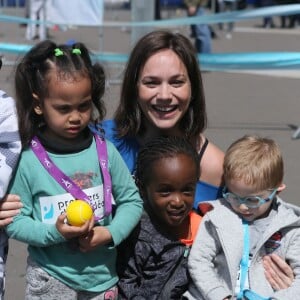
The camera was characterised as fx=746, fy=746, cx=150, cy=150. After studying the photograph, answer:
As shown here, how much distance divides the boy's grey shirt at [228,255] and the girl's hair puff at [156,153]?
0.76 feet

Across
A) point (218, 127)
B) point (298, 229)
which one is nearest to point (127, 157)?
point (298, 229)

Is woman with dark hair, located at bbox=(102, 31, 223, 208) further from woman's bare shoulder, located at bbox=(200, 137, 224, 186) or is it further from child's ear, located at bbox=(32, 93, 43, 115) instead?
child's ear, located at bbox=(32, 93, 43, 115)

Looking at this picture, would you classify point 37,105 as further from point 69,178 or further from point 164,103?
point 164,103

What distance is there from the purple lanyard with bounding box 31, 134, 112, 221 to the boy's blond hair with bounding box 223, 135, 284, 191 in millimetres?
497

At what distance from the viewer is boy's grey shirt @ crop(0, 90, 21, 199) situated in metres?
2.54

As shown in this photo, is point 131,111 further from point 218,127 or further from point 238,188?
point 218,127

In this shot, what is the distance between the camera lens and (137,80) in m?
3.12

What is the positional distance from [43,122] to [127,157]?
1.71 feet

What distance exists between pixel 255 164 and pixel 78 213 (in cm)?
76

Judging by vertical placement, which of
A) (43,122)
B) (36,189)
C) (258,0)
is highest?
(43,122)

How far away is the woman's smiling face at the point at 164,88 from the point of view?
3037 mm

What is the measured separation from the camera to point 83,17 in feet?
32.2

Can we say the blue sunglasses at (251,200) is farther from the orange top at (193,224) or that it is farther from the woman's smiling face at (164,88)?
the woman's smiling face at (164,88)

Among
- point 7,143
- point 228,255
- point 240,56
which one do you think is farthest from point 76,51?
point 240,56
